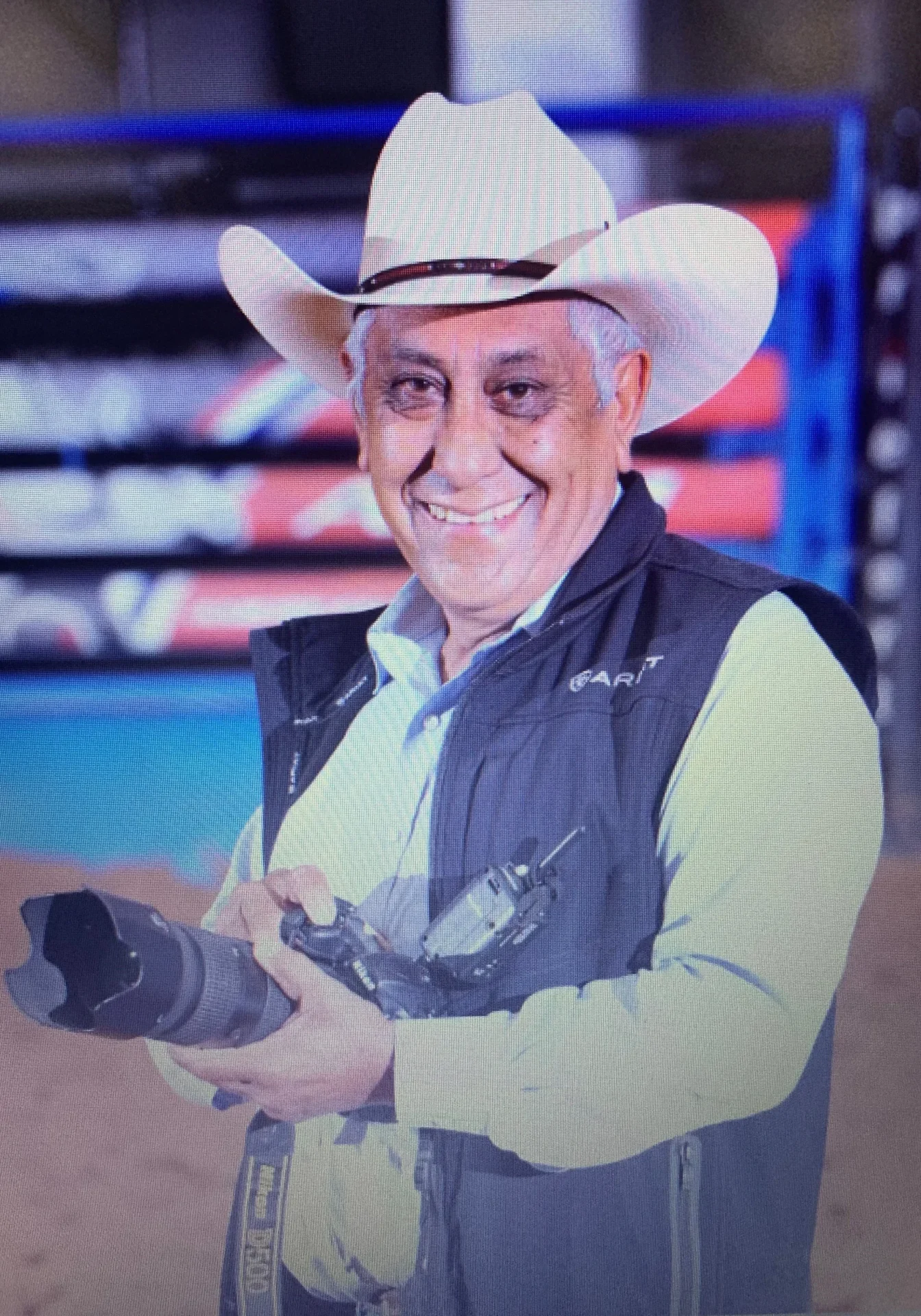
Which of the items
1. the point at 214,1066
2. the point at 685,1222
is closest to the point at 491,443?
the point at 214,1066

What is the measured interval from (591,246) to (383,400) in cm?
32

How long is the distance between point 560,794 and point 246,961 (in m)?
0.43

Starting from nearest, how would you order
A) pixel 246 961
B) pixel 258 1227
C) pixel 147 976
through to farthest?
pixel 147 976 → pixel 246 961 → pixel 258 1227

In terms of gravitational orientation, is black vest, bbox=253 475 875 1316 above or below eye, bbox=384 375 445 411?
below

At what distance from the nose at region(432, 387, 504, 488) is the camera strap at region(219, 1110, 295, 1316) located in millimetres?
887

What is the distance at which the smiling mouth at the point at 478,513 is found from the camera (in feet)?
5.05

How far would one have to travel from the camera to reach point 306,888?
1595mm

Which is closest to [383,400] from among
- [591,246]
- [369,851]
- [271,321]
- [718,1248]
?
[271,321]

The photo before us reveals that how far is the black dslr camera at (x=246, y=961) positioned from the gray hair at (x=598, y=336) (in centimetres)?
57

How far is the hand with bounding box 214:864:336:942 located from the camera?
1.57 m

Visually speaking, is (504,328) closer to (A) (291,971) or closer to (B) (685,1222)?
A: (A) (291,971)

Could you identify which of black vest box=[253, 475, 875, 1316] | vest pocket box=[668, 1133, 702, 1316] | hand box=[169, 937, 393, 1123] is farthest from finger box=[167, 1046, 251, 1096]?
vest pocket box=[668, 1133, 702, 1316]

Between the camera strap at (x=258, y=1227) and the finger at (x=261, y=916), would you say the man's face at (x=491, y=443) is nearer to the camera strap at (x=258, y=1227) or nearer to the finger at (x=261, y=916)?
the finger at (x=261, y=916)

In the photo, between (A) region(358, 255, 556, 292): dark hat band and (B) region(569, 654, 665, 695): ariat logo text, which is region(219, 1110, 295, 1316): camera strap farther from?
(A) region(358, 255, 556, 292): dark hat band
